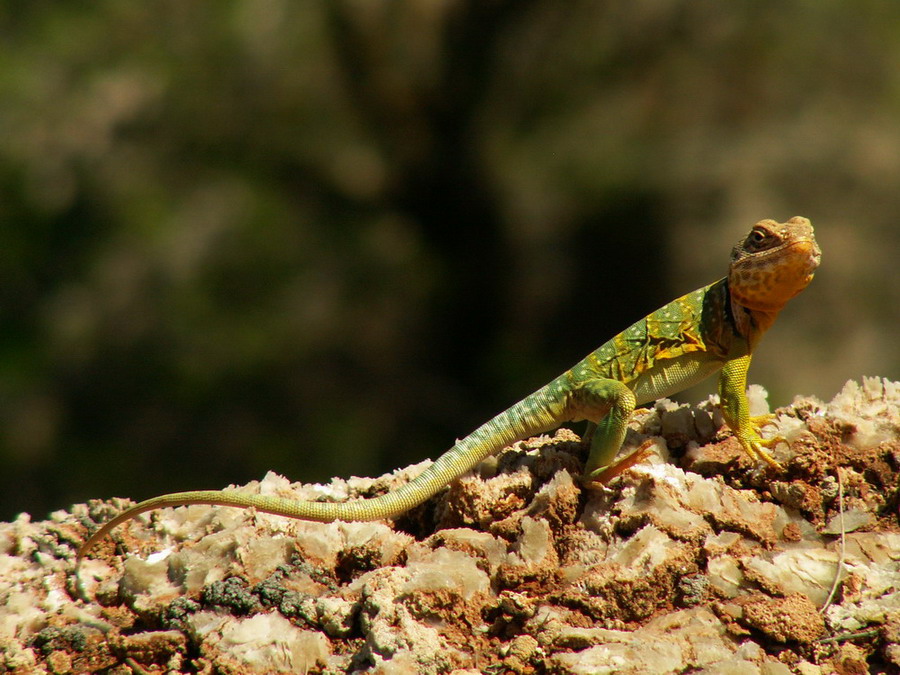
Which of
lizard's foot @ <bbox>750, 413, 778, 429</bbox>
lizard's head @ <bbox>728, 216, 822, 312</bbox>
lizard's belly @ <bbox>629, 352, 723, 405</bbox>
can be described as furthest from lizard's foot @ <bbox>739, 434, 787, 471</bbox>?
lizard's head @ <bbox>728, 216, 822, 312</bbox>

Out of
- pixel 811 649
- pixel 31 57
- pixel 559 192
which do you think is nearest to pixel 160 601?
pixel 811 649

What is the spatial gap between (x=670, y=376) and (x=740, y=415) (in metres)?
0.54

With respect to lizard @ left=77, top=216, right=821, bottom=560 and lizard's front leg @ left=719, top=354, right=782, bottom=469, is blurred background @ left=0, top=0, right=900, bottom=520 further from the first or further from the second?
lizard's front leg @ left=719, top=354, right=782, bottom=469

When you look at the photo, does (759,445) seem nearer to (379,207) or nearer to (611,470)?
(611,470)

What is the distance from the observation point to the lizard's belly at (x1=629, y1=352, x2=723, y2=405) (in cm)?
415

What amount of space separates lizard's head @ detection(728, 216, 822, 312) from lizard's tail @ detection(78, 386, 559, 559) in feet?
3.25

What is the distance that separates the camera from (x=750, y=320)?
4.19 metres

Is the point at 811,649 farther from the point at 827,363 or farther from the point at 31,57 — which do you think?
the point at 31,57

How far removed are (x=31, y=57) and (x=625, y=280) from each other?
761 centimetres

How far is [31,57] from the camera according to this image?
11.6m

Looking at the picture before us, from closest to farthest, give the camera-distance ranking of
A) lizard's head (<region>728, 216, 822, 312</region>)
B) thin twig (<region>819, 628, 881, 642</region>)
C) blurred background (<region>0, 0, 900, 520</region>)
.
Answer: thin twig (<region>819, 628, 881, 642</region>), lizard's head (<region>728, 216, 822, 312</region>), blurred background (<region>0, 0, 900, 520</region>)

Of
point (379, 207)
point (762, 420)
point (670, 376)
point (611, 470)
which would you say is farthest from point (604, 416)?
point (379, 207)

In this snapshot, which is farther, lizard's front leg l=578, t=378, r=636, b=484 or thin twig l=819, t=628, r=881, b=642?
lizard's front leg l=578, t=378, r=636, b=484

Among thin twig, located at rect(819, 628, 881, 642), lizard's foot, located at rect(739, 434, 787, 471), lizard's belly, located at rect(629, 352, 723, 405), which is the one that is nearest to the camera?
thin twig, located at rect(819, 628, 881, 642)
